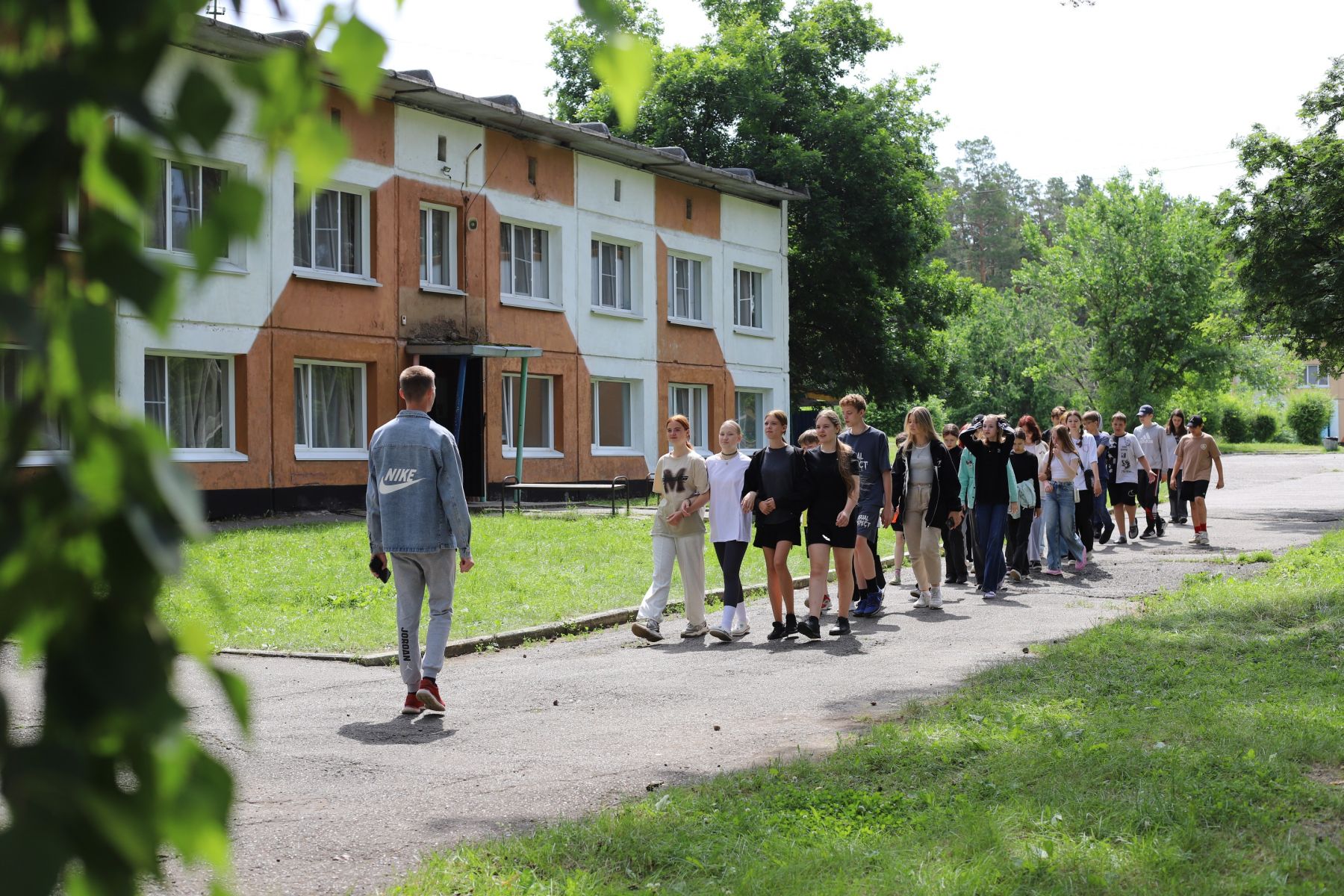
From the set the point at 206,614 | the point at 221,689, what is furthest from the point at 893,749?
the point at 206,614

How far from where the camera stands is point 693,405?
33.1 m

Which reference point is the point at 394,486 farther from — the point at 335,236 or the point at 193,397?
the point at 335,236

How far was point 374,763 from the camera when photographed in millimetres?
7098

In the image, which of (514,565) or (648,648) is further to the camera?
(514,565)

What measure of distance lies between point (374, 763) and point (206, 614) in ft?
18.3

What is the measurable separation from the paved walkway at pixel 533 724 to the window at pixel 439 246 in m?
13.8

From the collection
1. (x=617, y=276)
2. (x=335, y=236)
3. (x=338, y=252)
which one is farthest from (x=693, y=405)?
(x=335, y=236)

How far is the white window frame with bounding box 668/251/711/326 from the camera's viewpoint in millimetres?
32103

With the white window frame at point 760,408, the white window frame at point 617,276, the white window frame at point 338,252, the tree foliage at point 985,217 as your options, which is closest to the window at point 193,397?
the white window frame at point 338,252

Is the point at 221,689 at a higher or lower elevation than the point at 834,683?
higher

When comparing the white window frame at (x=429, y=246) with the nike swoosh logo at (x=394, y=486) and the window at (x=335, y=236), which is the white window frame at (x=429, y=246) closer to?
the window at (x=335, y=236)

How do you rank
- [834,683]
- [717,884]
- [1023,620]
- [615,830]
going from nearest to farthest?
[717,884], [615,830], [834,683], [1023,620]

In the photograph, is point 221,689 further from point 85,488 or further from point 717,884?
point 717,884

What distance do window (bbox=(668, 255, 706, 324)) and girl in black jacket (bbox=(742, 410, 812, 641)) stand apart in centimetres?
2015
